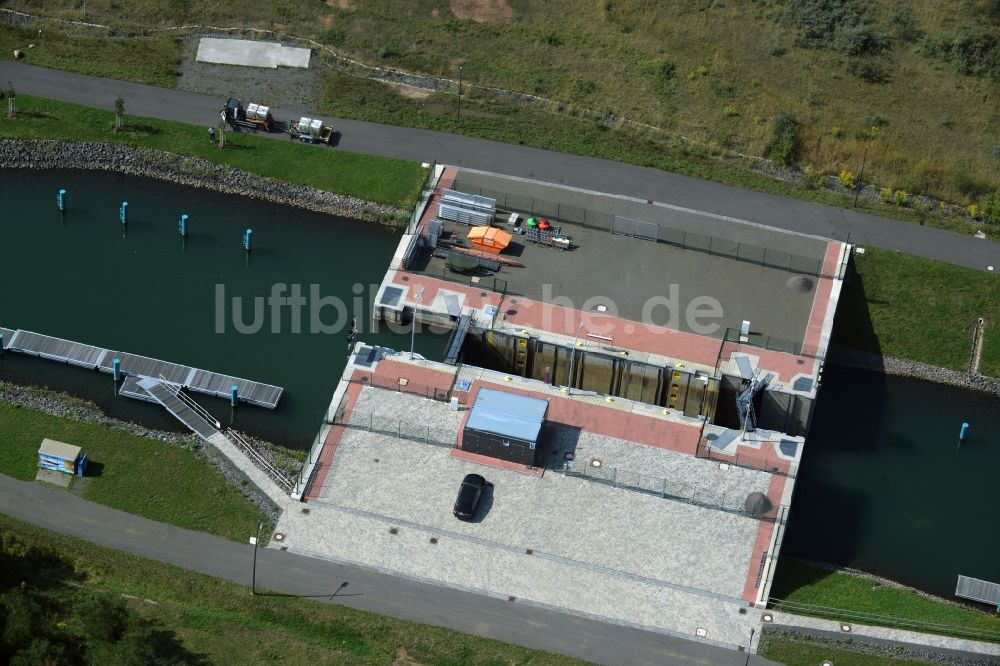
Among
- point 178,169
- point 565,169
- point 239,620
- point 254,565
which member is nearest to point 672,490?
point 254,565

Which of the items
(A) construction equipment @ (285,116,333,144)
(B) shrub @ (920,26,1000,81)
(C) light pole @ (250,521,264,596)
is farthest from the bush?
(C) light pole @ (250,521,264,596)

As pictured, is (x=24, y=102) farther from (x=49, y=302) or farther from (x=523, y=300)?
(x=523, y=300)

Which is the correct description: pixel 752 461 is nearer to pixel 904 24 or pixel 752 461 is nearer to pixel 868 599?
pixel 868 599

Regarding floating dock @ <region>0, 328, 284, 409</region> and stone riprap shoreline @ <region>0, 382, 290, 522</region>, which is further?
floating dock @ <region>0, 328, 284, 409</region>

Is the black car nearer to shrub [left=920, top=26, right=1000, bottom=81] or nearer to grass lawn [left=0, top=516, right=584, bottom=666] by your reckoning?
grass lawn [left=0, top=516, right=584, bottom=666]

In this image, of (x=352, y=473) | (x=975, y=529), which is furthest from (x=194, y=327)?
(x=975, y=529)

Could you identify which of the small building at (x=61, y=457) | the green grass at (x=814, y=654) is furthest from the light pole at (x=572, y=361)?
the small building at (x=61, y=457)
